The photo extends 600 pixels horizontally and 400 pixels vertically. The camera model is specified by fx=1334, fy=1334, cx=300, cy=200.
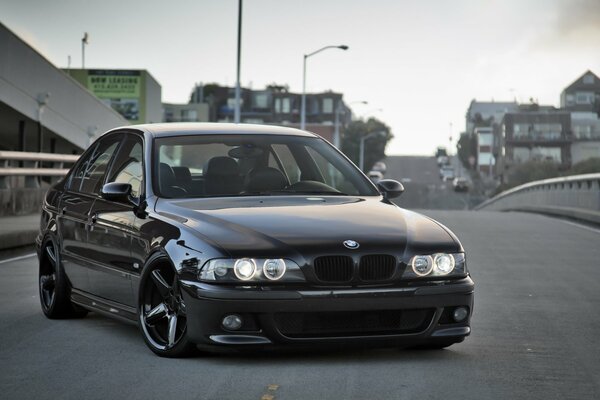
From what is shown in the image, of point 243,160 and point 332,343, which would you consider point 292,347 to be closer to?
point 332,343

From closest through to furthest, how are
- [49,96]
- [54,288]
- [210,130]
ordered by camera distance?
[210,130], [54,288], [49,96]

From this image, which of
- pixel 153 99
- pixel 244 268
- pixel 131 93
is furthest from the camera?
pixel 131 93

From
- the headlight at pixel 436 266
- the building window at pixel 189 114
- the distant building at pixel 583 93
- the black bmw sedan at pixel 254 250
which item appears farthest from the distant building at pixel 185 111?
the headlight at pixel 436 266

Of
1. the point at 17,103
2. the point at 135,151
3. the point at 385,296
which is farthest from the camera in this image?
the point at 17,103

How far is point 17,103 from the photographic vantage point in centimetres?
4531

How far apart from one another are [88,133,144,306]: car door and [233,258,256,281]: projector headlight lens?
1.17 metres

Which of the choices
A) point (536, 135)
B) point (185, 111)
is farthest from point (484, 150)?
point (185, 111)

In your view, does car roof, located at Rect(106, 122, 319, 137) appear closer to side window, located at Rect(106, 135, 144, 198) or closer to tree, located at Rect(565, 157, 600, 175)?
side window, located at Rect(106, 135, 144, 198)

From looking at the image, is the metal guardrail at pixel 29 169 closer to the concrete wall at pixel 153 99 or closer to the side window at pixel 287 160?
the side window at pixel 287 160

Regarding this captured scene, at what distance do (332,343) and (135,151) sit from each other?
2581 mm

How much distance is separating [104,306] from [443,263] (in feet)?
8.37

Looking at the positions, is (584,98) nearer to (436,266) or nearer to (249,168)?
(249,168)

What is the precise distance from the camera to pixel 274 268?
24.7 feet

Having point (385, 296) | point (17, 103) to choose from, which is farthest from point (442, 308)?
point (17, 103)
